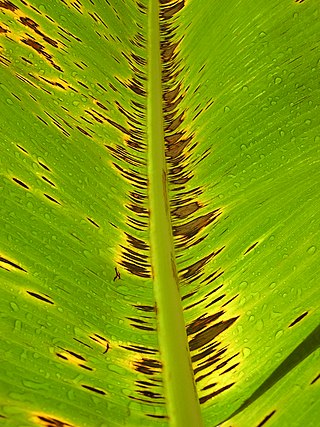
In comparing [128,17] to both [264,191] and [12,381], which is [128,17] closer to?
[264,191]

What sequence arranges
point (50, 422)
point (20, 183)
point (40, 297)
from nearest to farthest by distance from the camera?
1. point (50, 422)
2. point (40, 297)
3. point (20, 183)

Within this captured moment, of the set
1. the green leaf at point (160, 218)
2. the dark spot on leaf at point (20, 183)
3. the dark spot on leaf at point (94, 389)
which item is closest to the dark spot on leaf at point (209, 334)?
the green leaf at point (160, 218)

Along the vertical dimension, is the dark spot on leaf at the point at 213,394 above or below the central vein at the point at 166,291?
below

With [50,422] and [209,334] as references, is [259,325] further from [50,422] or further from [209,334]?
[50,422]

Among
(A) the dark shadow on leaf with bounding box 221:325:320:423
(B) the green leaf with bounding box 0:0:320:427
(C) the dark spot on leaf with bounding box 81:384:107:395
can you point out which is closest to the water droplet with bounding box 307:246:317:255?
(B) the green leaf with bounding box 0:0:320:427

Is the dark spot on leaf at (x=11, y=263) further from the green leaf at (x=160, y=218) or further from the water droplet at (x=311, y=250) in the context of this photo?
the water droplet at (x=311, y=250)

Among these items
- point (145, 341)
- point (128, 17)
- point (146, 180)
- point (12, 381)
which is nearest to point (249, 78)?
point (146, 180)

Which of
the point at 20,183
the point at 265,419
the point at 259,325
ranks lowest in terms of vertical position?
the point at 265,419

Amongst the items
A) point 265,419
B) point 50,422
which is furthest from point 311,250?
point 50,422
